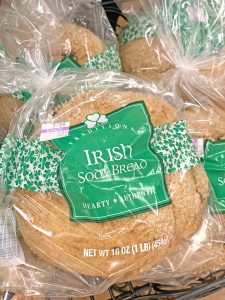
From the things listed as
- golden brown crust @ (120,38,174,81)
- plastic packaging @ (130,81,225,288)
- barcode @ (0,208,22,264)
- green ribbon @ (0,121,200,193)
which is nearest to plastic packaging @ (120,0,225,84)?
golden brown crust @ (120,38,174,81)

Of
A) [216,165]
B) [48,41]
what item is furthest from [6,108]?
[216,165]

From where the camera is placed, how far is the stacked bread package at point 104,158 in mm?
700

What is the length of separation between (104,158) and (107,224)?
0.31 feet

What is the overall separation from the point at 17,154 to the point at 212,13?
49 centimetres

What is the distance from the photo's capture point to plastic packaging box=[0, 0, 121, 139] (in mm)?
868

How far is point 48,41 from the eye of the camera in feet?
2.90

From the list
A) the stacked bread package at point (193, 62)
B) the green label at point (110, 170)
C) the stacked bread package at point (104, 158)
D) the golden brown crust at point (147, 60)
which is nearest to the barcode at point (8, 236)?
the stacked bread package at point (104, 158)

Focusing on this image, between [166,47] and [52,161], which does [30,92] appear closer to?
[52,161]

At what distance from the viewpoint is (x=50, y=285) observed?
797 millimetres

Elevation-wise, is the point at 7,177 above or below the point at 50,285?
above

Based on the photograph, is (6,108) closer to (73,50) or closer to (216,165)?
(73,50)

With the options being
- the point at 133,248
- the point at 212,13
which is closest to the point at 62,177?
the point at 133,248

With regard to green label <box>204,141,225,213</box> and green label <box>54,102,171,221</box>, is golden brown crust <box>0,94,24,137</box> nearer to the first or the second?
green label <box>54,102,171,221</box>

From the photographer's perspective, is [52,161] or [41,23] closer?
[52,161]
